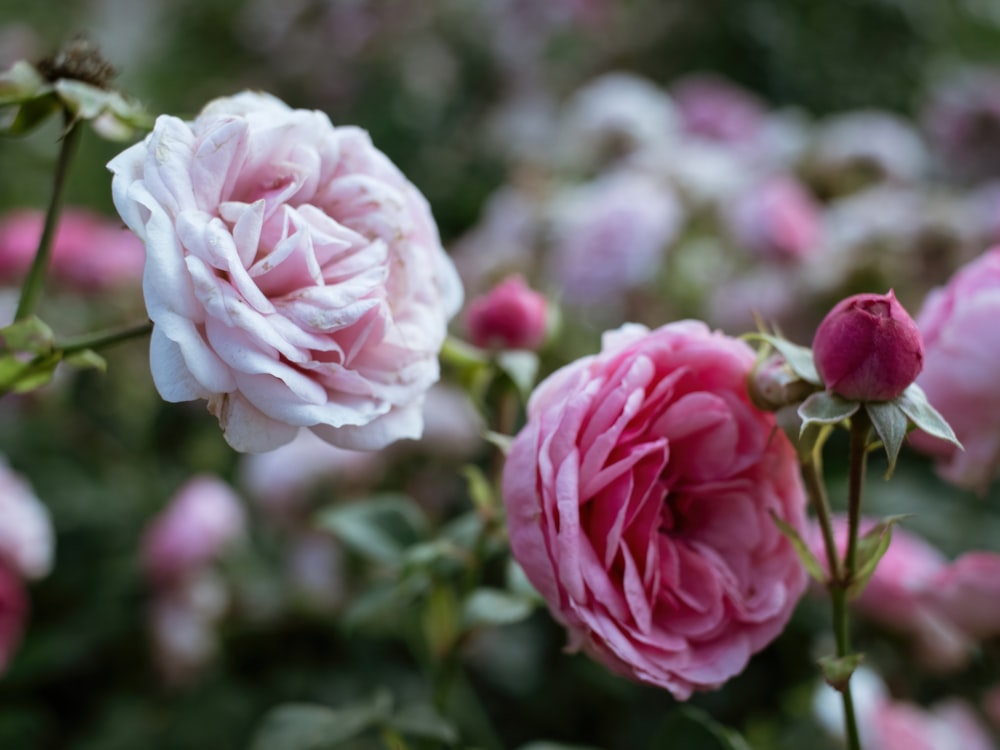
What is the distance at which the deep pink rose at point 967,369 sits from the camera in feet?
1.38

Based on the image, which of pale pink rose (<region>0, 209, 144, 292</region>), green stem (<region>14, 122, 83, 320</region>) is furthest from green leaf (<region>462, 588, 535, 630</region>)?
pale pink rose (<region>0, 209, 144, 292</region>)

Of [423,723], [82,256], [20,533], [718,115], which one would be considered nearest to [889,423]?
[423,723]

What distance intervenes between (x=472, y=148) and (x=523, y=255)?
0.51 m

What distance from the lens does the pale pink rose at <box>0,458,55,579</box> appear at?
1.92ft

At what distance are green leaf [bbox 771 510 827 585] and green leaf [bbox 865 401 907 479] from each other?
0.15 ft

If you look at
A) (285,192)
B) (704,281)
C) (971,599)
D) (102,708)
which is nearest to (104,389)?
(102,708)

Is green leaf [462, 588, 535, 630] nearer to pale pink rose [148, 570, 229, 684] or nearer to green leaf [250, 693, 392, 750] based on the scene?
green leaf [250, 693, 392, 750]

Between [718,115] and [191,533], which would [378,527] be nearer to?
[191,533]

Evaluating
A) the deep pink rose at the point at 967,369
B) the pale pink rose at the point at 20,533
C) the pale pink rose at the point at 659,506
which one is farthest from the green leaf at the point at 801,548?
the pale pink rose at the point at 20,533

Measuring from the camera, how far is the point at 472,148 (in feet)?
4.80

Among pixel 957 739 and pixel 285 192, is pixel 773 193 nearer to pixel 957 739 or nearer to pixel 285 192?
pixel 957 739

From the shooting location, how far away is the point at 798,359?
349mm

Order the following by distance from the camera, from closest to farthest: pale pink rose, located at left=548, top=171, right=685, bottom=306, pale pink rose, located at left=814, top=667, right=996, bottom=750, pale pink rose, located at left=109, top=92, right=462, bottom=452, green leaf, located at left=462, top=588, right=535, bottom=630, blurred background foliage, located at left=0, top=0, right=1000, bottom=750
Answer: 1. pale pink rose, located at left=109, top=92, right=462, bottom=452
2. green leaf, located at left=462, top=588, right=535, bottom=630
3. pale pink rose, located at left=814, top=667, right=996, bottom=750
4. blurred background foliage, located at left=0, top=0, right=1000, bottom=750
5. pale pink rose, located at left=548, top=171, right=685, bottom=306

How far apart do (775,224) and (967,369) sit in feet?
1.55
